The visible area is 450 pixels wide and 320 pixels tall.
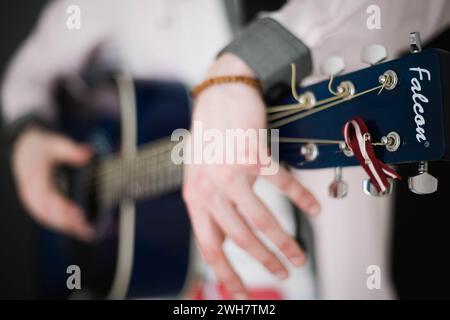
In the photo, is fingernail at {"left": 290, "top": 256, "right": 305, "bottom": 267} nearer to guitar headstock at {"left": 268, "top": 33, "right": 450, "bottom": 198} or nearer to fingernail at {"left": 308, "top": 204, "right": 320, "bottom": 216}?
fingernail at {"left": 308, "top": 204, "right": 320, "bottom": 216}

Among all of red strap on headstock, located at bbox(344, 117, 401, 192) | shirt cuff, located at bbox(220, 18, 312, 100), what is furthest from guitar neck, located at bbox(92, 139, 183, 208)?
red strap on headstock, located at bbox(344, 117, 401, 192)

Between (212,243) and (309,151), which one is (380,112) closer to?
(309,151)

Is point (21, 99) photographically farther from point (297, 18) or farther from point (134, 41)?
point (297, 18)

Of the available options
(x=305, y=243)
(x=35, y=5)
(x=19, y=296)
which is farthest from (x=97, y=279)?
(x=35, y=5)

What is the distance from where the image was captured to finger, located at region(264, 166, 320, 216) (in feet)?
2.19

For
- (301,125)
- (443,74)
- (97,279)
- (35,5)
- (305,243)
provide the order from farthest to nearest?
(35,5)
(97,279)
(305,243)
(301,125)
(443,74)

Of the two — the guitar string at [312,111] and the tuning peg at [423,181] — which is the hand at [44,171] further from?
the tuning peg at [423,181]

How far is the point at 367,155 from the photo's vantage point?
21.3 inches

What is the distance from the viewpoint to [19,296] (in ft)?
3.40

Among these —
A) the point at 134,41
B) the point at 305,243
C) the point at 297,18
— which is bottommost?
the point at 305,243

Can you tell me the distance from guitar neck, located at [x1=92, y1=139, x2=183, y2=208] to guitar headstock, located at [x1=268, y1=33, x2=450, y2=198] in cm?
23

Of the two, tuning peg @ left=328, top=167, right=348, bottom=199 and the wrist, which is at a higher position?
the wrist

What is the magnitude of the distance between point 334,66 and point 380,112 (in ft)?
0.29
